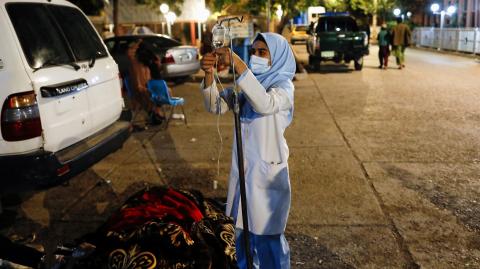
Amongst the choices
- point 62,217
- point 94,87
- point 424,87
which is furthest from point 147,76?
point 424,87

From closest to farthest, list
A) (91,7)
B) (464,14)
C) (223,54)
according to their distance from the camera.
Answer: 1. (223,54)
2. (91,7)
3. (464,14)

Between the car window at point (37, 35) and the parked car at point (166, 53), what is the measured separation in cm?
795

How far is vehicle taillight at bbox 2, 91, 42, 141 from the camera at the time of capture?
369cm

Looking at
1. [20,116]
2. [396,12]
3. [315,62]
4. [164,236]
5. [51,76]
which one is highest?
[396,12]

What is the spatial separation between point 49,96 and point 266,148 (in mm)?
2019

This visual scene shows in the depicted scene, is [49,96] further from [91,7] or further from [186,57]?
[91,7]

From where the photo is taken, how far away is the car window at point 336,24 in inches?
683

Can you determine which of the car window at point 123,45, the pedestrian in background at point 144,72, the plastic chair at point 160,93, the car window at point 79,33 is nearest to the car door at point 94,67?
the car window at point 79,33

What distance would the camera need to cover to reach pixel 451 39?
24.8 m

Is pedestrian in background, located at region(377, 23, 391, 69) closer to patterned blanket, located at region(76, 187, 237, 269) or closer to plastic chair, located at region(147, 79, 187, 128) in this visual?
plastic chair, located at region(147, 79, 187, 128)

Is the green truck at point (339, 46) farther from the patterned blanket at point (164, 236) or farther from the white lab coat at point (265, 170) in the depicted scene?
the white lab coat at point (265, 170)

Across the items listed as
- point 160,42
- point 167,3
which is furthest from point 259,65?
point 167,3

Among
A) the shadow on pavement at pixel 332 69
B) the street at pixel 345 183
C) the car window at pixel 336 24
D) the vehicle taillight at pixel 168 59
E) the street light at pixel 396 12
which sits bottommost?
the street at pixel 345 183

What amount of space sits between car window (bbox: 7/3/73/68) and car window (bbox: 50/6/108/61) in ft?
0.58
